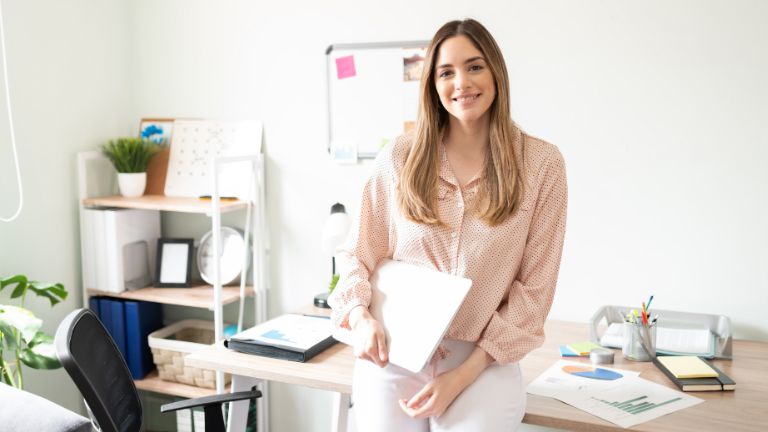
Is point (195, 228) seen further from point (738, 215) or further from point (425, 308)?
point (738, 215)

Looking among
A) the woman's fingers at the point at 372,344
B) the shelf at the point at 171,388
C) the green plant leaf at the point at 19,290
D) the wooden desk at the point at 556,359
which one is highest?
the woman's fingers at the point at 372,344

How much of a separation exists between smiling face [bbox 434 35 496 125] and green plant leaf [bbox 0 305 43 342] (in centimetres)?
148

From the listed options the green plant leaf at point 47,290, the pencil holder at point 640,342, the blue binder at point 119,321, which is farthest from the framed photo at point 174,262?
Result: the pencil holder at point 640,342

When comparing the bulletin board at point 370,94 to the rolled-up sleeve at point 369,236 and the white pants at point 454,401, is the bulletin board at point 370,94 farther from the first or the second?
the white pants at point 454,401

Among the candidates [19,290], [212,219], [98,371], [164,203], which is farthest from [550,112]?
[19,290]

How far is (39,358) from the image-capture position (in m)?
2.25

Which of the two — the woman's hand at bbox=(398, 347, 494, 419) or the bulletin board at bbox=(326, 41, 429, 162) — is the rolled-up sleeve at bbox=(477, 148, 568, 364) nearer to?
the woman's hand at bbox=(398, 347, 494, 419)

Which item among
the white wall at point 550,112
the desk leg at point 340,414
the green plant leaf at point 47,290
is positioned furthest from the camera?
the green plant leaf at point 47,290

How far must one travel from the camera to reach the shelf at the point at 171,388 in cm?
261

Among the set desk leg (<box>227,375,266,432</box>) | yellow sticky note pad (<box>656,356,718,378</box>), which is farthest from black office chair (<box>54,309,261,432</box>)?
yellow sticky note pad (<box>656,356,718,378</box>)

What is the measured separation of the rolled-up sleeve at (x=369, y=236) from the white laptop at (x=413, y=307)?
4cm

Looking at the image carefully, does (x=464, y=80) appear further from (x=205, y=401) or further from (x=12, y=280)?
(x=12, y=280)

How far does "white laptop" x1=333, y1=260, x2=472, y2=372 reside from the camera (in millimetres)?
1409

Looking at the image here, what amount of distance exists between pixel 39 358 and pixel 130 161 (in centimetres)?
84
